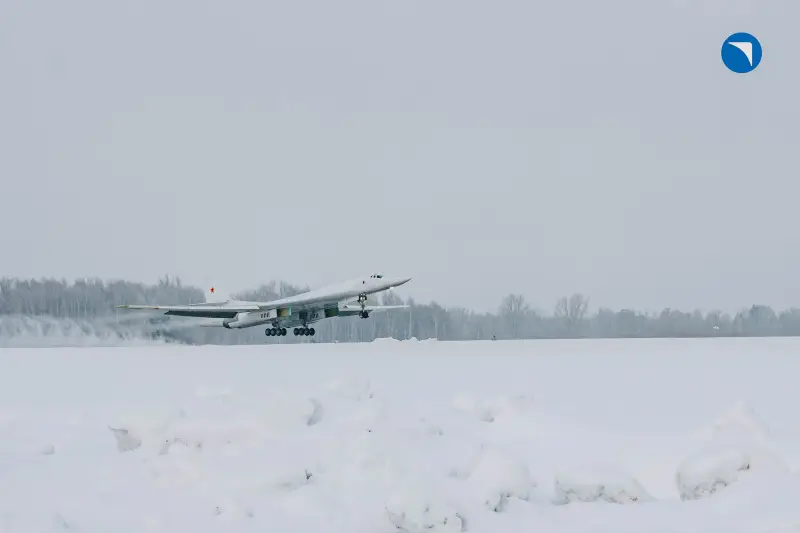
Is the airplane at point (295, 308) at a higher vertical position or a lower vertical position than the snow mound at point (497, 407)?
higher

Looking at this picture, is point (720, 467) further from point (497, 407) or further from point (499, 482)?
point (497, 407)

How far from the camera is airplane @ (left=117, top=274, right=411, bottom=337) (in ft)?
181

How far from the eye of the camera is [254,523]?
1159 centimetres

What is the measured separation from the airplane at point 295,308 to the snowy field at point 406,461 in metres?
31.0

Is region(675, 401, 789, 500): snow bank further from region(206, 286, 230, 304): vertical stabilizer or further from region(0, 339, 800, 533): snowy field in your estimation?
region(206, 286, 230, 304): vertical stabilizer

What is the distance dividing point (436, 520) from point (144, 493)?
464 centimetres

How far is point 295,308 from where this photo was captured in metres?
59.3

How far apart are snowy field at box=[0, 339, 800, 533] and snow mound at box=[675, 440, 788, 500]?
20mm

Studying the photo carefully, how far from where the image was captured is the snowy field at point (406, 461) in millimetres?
11406

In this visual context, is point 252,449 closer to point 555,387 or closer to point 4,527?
point 4,527

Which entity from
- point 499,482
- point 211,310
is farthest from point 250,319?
point 499,482

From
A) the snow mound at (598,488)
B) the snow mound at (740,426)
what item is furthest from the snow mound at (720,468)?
the snow mound at (740,426)

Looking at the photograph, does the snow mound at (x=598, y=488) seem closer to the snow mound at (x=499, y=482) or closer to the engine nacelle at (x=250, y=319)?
the snow mound at (x=499, y=482)

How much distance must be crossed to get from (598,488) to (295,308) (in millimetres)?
48374
